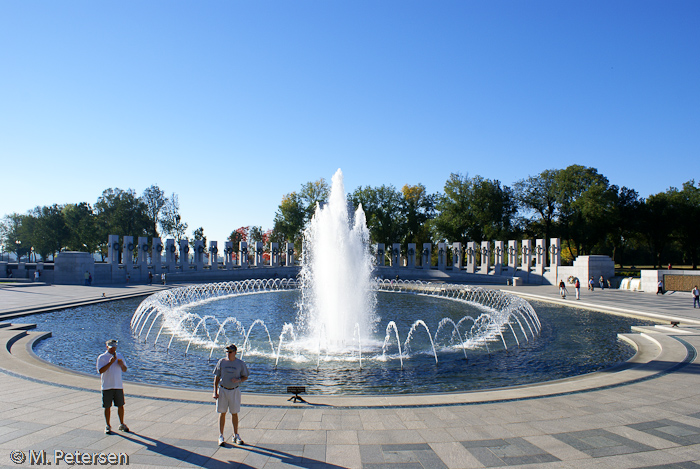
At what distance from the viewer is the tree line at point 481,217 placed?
5816 centimetres

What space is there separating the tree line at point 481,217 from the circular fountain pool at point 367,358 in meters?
45.5

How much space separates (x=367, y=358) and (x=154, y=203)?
7082cm

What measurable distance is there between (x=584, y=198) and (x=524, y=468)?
6011cm

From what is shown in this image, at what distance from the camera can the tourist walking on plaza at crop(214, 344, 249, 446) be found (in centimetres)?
606

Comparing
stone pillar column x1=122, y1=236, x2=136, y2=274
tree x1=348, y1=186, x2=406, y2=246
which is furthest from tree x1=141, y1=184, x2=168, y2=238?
tree x1=348, y1=186, x2=406, y2=246

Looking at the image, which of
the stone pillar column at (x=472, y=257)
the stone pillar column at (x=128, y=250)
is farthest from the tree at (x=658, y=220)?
the stone pillar column at (x=128, y=250)

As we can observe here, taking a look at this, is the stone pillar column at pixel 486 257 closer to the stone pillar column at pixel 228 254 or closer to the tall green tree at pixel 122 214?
the stone pillar column at pixel 228 254

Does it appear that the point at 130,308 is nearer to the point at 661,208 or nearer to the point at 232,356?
the point at 232,356

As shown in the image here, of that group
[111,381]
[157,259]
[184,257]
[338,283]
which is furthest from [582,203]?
[111,381]

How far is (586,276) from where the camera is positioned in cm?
3938

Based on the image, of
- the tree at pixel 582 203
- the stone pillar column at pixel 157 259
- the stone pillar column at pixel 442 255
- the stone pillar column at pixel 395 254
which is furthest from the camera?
the stone pillar column at pixel 395 254

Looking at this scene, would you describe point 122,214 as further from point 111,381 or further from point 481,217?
point 111,381

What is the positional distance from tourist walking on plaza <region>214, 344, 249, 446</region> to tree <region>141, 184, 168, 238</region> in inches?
2907

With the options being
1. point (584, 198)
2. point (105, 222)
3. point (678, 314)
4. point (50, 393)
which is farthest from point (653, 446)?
point (105, 222)
